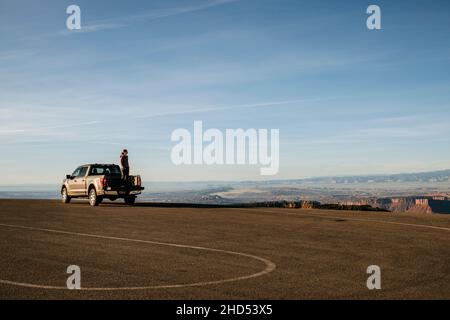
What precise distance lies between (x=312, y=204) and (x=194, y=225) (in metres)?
10.9

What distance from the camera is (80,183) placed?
27953 millimetres

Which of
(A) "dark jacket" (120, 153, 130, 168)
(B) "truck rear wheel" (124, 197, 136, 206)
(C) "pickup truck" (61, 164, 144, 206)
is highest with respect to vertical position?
(A) "dark jacket" (120, 153, 130, 168)

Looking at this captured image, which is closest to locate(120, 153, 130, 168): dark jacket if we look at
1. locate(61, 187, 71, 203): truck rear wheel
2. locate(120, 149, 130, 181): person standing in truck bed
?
locate(120, 149, 130, 181): person standing in truck bed

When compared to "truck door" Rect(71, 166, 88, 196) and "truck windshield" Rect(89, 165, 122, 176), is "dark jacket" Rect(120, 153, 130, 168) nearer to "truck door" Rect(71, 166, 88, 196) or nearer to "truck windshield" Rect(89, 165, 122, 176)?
"truck windshield" Rect(89, 165, 122, 176)

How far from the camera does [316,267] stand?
9664 millimetres

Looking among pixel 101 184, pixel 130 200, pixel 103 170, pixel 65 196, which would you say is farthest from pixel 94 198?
pixel 65 196

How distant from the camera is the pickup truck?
26.5 metres

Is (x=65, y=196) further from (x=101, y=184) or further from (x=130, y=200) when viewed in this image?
(x=101, y=184)

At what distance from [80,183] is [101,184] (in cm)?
214

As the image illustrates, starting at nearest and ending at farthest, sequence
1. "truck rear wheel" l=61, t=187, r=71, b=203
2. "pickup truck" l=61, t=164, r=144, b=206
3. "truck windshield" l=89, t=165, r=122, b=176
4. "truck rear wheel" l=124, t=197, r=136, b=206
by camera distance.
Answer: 1. "pickup truck" l=61, t=164, r=144, b=206
2. "truck windshield" l=89, t=165, r=122, b=176
3. "truck rear wheel" l=124, t=197, r=136, b=206
4. "truck rear wheel" l=61, t=187, r=71, b=203

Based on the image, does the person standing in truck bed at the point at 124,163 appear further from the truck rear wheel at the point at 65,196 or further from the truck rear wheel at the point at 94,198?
the truck rear wheel at the point at 65,196
